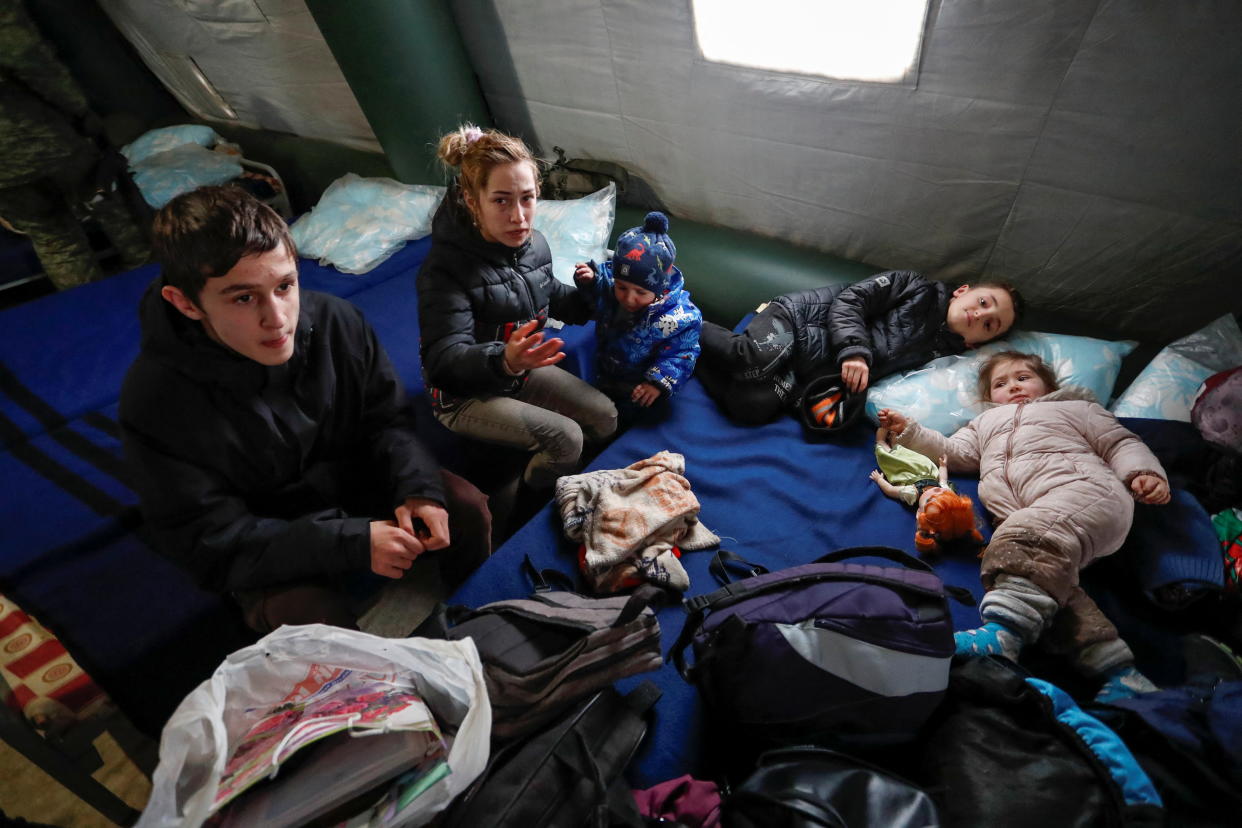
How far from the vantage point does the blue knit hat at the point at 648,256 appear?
1573mm

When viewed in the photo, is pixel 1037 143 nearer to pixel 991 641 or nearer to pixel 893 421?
pixel 893 421

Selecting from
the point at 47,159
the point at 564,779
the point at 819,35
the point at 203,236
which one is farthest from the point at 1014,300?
the point at 47,159

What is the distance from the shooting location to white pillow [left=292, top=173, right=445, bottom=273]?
98.6 inches

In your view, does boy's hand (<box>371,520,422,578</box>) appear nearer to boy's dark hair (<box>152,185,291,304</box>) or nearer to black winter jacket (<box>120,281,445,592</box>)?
black winter jacket (<box>120,281,445,592</box>)

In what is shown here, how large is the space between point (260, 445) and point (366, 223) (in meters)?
1.78

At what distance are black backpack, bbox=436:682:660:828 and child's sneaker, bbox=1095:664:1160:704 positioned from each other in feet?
3.07

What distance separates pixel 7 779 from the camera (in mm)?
1384

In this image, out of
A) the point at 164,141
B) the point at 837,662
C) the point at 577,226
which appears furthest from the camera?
the point at 164,141

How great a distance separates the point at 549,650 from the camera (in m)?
1.04

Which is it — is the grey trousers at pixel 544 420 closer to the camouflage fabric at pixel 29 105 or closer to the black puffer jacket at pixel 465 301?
the black puffer jacket at pixel 465 301

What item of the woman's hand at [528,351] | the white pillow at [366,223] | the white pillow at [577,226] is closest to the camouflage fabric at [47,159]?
the white pillow at [366,223]

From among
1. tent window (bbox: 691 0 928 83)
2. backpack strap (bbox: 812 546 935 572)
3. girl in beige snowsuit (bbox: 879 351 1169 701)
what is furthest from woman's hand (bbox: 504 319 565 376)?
tent window (bbox: 691 0 928 83)

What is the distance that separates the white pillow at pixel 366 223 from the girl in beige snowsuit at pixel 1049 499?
224cm

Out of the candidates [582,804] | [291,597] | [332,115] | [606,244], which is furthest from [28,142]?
[582,804]
